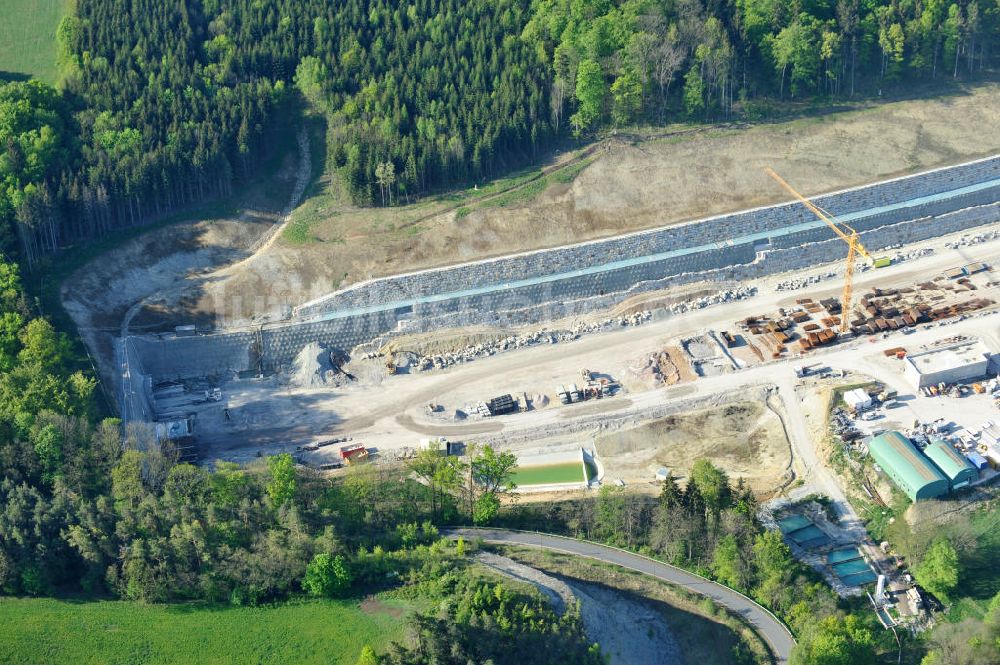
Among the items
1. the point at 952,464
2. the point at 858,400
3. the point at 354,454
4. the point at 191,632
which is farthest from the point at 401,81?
the point at 191,632

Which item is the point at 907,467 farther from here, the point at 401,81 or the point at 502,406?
the point at 401,81

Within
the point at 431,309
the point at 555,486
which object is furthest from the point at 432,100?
the point at 555,486

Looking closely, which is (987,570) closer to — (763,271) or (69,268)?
(763,271)

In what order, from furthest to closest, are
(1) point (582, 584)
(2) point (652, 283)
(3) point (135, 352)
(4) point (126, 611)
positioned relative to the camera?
(2) point (652, 283)
(3) point (135, 352)
(1) point (582, 584)
(4) point (126, 611)

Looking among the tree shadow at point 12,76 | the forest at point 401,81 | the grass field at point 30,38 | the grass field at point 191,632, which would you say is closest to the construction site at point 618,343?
the forest at point 401,81

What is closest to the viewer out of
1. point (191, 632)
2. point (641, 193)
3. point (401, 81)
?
point (191, 632)
